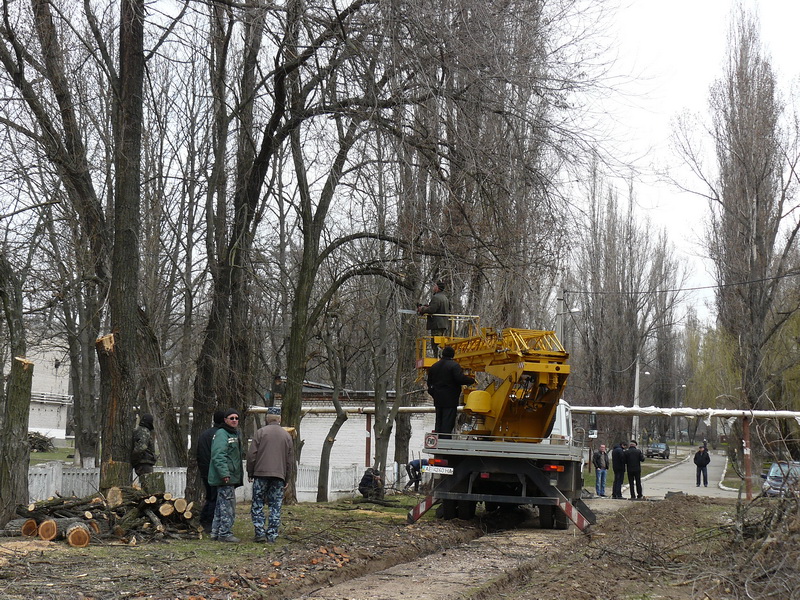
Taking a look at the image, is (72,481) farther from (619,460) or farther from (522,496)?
(619,460)

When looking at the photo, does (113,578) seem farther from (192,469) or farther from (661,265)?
(661,265)

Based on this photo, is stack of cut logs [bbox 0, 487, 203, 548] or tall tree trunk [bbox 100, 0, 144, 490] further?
tall tree trunk [bbox 100, 0, 144, 490]

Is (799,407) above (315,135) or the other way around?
the other way around

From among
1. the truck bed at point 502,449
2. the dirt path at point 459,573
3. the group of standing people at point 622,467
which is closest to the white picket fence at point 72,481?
the truck bed at point 502,449

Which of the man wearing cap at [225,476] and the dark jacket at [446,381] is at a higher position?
the dark jacket at [446,381]

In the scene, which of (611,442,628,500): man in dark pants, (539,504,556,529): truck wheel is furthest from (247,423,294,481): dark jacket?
(611,442,628,500): man in dark pants

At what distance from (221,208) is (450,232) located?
614cm

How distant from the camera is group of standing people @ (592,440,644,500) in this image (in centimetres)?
2758

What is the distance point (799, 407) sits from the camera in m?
39.7

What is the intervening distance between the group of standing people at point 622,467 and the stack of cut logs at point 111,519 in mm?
18347

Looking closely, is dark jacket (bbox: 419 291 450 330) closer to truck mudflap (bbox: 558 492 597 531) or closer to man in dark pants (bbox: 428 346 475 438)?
man in dark pants (bbox: 428 346 475 438)

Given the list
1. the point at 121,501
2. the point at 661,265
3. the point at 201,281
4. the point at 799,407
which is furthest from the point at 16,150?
the point at 661,265

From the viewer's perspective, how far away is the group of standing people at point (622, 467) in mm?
27578

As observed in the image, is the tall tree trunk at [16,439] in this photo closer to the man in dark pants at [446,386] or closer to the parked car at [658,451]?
the man in dark pants at [446,386]
